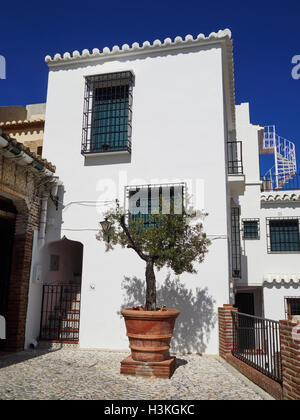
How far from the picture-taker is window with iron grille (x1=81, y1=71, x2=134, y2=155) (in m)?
9.63

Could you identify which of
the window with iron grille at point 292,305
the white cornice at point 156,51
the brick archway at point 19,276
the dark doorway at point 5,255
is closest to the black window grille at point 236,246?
the window with iron grille at point 292,305

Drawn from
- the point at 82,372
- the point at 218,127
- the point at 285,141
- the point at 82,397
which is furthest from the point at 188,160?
the point at 285,141

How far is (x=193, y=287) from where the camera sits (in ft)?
26.5

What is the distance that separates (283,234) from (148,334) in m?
10.5

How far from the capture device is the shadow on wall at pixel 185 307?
25.5 ft

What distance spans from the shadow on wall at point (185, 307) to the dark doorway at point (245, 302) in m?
8.34

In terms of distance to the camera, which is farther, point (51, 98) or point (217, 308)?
point (51, 98)

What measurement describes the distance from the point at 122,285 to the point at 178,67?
19.9ft

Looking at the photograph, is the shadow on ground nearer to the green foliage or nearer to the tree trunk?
the tree trunk

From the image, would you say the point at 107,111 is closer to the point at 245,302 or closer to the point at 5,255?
the point at 5,255

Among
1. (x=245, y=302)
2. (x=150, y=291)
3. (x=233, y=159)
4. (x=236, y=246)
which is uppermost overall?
(x=233, y=159)

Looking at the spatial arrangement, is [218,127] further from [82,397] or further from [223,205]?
[82,397]

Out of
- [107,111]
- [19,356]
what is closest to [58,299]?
[19,356]

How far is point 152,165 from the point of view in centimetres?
902
